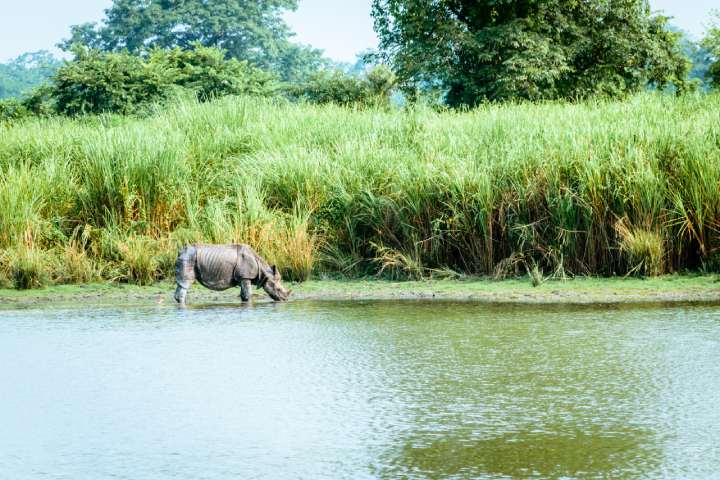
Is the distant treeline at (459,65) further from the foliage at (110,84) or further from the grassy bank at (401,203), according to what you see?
the grassy bank at (401,203)

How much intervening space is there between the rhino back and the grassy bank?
1535 mm

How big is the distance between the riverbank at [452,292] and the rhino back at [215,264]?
35cm

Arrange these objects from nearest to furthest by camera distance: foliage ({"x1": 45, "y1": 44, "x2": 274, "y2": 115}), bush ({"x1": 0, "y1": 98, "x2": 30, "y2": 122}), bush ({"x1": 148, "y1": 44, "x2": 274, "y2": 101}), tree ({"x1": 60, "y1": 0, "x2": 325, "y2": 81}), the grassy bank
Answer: the grassy bank, foliage ({"x1": 45, "y1": 44, "x2": 274, "y2": 115}), bush ({"x1": 0, "y1": 98, "x2": 30, "y2": 122}), bush ({"x1": 148, "y1": 44, "x2": 274, "y2": 101}), tree ({"x1": 60, "y1": 0, "x2": 325, "y2": 81})

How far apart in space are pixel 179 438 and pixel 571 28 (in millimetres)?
25375

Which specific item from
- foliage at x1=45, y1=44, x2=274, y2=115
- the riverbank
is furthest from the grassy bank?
foliage at x1=45, y1=44, x2=274, y2=115

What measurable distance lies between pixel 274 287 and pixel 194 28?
42178 millimetres

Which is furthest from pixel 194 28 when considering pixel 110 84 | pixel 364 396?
pixel 364 396

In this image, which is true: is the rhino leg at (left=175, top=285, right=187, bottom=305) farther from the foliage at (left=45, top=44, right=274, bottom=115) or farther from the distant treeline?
the foliage at (left=45, top=44, right=274, bottom=115)

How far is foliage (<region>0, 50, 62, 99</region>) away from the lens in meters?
69.1

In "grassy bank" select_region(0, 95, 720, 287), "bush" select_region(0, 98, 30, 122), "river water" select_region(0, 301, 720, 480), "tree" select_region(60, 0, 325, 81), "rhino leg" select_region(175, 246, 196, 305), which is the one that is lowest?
"river water" select_region(0, 301, 720, 480)

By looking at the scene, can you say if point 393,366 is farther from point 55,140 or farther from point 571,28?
point 571,28

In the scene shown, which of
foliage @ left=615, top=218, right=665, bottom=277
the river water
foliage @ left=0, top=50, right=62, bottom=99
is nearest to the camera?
the river water

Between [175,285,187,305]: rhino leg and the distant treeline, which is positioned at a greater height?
the distant treeline

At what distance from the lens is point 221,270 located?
10125mm
